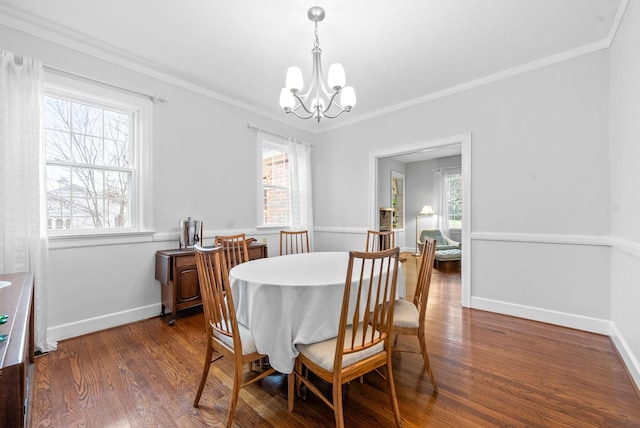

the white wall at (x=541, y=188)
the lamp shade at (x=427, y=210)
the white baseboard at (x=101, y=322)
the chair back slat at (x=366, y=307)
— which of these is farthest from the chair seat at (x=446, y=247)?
the white baseboard at (x=101, y=322)

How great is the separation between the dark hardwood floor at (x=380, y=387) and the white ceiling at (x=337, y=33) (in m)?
2.77

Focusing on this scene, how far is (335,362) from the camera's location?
138 cm

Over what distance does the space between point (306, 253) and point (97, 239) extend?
6.73 ft

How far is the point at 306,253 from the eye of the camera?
113 inches

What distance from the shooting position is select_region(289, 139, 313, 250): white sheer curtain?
15.7 ft

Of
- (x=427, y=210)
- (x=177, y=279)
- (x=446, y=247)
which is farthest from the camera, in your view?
(x=427, y=210)

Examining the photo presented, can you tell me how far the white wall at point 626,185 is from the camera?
1979 mm

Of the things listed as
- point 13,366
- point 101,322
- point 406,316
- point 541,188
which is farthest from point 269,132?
point 13,366

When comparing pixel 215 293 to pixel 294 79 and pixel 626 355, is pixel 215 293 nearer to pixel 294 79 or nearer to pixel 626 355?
pixel 294 79

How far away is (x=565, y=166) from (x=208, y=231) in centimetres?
405

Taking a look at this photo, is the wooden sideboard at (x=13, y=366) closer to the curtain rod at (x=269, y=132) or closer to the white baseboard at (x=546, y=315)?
the curtain rod at (x=269, y=132)

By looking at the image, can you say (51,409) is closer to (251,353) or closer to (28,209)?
(251,353)


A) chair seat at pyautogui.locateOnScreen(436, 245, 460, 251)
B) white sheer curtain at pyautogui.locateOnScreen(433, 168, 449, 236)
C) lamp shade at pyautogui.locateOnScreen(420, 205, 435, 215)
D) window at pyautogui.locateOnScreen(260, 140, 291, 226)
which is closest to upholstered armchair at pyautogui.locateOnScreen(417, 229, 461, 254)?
chair seat at pyautogui.locateOnScreen(436, 245, 460, 251)

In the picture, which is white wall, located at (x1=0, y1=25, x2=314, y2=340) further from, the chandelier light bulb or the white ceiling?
the chandelier light bulb
